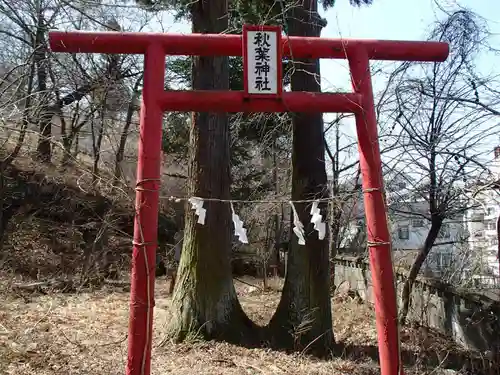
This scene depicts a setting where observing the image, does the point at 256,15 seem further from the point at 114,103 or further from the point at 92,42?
the point at 114,103

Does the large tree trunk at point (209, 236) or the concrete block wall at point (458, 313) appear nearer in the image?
the concrete block wall at point (458, 313)

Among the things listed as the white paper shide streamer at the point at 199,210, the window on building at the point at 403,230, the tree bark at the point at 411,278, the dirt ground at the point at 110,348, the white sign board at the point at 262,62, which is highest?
the white sign board at the point at 262,62

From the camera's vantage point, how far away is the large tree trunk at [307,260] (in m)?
7.55

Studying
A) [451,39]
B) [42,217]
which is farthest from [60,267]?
[451,39]

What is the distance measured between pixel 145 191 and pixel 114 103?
39.0ft

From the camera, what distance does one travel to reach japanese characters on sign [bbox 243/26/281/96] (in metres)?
4.66

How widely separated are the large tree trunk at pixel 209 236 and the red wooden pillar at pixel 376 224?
3443 mm

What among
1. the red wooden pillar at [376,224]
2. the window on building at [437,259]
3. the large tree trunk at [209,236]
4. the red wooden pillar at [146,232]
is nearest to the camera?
the red wooden pillar at [146,232]

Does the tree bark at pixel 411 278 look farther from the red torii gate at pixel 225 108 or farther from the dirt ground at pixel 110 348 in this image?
the red torii gate at pixel 225 108

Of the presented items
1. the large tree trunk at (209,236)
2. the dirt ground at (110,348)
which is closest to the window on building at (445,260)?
the dirt ground at (110,348)

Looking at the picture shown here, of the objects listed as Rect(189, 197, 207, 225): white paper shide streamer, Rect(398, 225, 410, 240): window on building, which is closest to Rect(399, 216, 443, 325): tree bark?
Rect(398, 225, 410, 240): window on building

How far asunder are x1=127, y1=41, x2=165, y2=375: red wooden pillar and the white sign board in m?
0.88

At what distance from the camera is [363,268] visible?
483 inches

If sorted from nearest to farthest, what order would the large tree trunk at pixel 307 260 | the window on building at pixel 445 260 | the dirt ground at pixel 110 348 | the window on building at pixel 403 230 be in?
1. the dirt ground at pixel 110 348
2. the large tree trunk at pixel 307 260
3. the window on building at pixel 445 260
4. the window on building at pixel 403 230
